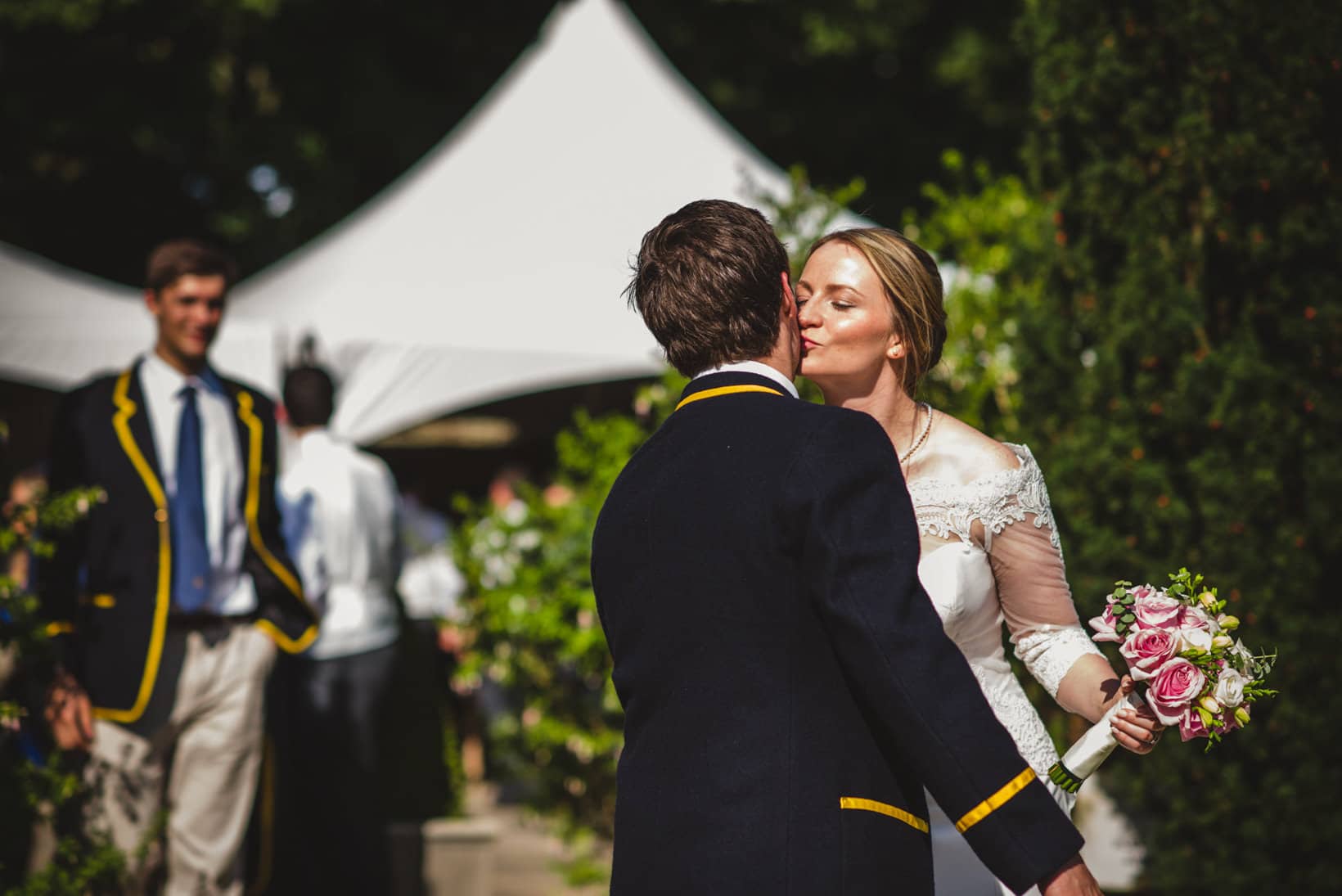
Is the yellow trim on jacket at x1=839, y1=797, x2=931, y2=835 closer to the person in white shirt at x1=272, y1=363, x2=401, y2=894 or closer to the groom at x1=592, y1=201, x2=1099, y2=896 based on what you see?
the groom at x1=592, y1=201, x2=1099, y2=896

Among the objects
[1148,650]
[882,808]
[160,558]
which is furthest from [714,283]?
[160,558]

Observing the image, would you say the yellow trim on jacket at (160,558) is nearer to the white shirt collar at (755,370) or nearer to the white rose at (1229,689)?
the white shirt collar at (755,370)

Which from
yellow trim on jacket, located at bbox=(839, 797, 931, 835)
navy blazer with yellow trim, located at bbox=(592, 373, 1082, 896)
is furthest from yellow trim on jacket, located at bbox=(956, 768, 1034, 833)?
yellow trim on jacket, located at bbox=(839, 797, 931, 835)

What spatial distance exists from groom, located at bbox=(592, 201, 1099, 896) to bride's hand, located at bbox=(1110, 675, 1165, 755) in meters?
0.42

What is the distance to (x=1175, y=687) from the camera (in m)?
2.26

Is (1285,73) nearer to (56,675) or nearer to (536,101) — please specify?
(56,675)

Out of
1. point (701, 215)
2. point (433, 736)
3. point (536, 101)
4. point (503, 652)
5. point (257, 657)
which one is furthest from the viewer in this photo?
point (536, 101)

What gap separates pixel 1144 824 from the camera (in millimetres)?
4570

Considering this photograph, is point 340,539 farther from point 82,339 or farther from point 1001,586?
point 1001,586

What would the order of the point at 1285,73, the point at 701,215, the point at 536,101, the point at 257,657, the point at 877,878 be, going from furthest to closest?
1. the point at 536,101
2. the point at 257,657
3. the point at 1285,73
4. the point at 701,215
5. the point at 877,878

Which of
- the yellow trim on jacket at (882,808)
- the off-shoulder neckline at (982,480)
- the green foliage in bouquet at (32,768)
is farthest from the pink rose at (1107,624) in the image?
the green foliage in bouquet at (32,768)

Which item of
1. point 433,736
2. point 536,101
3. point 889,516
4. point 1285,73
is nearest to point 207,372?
point 433,736

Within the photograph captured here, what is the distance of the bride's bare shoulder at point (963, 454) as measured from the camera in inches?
110

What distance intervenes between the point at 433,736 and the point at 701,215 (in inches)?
187
